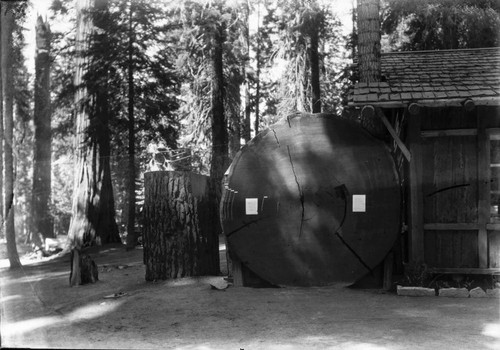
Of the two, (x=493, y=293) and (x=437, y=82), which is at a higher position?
(x=437, y=82)

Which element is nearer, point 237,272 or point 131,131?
point 237,272

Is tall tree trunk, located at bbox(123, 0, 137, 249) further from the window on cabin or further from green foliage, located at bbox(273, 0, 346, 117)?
the window on cabin

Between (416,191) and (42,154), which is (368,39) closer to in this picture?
(416,191)

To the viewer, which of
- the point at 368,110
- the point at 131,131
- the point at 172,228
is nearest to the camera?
the point at 368,110

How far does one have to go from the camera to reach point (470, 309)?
6.01 metres

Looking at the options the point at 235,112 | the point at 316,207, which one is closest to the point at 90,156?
the point at 235,112

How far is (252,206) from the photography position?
732 cm

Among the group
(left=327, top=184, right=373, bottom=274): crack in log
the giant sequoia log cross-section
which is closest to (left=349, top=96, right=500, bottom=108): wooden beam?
the giant sequoia log cross-section

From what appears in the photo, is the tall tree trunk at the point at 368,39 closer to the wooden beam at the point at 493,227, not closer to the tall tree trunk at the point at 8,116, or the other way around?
the wooden beam at the point at 493,227

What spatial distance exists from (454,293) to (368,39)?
4692 mm

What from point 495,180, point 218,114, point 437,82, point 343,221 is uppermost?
point 218,114

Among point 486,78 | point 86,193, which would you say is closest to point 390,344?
point 486,78

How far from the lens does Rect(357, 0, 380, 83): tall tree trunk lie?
343 inches

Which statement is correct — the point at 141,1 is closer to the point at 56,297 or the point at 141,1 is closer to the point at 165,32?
the point at 165,32
